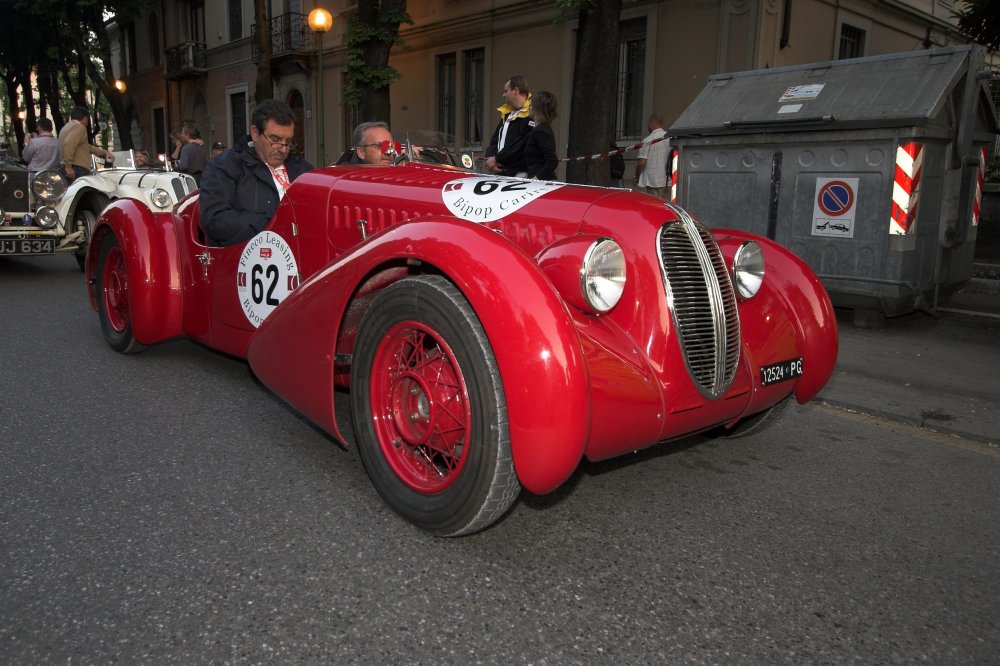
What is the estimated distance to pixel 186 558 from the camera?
233 cm

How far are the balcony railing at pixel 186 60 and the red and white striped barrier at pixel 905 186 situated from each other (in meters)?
27.5

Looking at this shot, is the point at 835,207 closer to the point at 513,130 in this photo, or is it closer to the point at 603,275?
the point at 513,130

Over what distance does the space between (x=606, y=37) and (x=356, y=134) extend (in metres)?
6.90

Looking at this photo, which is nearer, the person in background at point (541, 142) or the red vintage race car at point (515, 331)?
the red vintage race car at point (515, 331)

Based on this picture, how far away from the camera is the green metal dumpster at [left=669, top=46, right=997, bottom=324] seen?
6.24m

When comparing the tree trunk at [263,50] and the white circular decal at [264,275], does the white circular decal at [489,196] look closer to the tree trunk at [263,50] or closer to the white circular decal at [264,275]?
the white circular decal at [264,275]

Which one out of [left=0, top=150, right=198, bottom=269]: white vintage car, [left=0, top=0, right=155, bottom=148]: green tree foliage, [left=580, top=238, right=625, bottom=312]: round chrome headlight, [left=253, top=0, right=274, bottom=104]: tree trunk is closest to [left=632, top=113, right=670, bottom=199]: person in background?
[left=0, top=150, right=198, bottom=269]: white vintage car

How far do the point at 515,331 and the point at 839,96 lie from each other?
224 inches

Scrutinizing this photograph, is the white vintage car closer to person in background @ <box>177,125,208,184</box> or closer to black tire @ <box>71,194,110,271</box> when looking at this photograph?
black tire @ <box>71,194,110,271</box>

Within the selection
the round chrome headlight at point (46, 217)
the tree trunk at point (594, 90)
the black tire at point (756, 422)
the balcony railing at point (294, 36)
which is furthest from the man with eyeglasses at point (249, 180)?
the balcony railing at point (294, 36)

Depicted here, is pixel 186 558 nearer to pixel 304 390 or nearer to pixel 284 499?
pixel 284 499

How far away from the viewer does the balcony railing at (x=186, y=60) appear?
28.2 meters

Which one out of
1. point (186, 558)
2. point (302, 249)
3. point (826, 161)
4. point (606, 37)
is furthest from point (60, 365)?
point (606, 37)

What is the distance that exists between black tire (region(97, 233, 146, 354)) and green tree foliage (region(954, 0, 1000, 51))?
1200 centimetres
